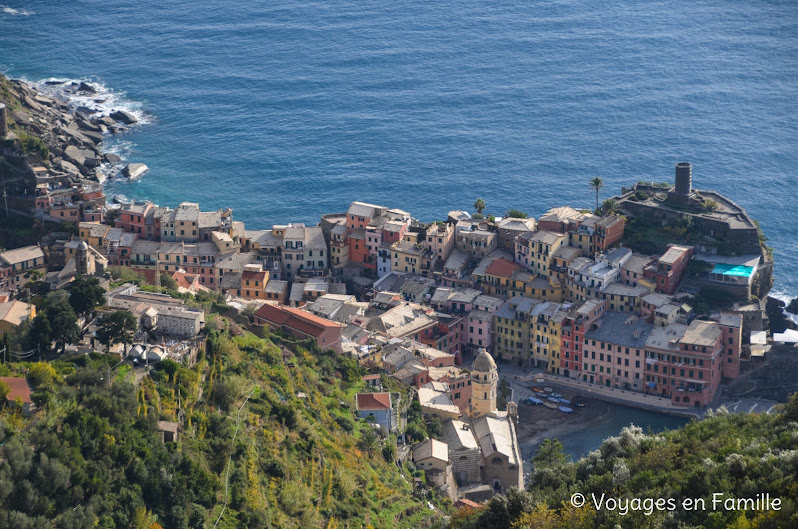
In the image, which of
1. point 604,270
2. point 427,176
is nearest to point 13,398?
point 604,270

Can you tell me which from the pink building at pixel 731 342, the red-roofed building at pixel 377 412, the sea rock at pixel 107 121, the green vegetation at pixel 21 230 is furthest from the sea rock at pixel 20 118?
the pink building at pixel 731 342

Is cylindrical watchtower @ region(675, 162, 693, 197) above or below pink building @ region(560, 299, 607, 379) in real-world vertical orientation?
above

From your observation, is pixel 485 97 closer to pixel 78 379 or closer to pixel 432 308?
pixel 432 308

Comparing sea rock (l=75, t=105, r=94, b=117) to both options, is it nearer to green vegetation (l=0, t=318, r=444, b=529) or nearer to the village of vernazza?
the village of vernazza

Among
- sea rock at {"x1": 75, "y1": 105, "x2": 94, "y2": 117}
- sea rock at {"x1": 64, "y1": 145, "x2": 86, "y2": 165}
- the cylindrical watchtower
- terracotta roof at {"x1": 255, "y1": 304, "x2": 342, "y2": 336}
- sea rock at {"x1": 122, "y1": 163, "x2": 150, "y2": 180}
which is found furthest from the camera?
sea rock at {"x1": 75, "y1": 105, "x2": 94, "y2": 117}

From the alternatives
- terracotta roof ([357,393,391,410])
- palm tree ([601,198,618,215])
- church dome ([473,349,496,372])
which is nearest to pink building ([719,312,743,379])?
palm tree ([601,198,618,215])

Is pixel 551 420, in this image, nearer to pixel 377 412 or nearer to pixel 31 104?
pixel 377 412

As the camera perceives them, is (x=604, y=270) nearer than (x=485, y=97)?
Yes
